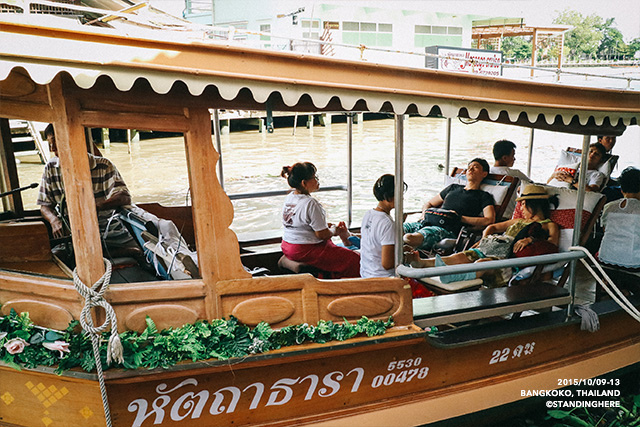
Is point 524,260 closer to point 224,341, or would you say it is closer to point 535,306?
point 535,306

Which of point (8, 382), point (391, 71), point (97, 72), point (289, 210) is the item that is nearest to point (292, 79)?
point (391, 71)

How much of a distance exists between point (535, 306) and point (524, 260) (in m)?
0.39

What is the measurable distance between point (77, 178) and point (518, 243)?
10.3 ft

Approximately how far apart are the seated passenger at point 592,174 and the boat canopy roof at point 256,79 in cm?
270

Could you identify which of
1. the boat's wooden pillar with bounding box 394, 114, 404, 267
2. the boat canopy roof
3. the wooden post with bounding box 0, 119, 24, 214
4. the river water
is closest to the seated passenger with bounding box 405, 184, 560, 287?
the boat's wooden pillar with bounding box 394, 114, 404, 267

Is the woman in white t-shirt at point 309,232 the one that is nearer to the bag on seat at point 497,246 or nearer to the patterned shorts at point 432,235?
the patterned shorts at point 432,235

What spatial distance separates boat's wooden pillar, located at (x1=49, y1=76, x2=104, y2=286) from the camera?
2.29 meters

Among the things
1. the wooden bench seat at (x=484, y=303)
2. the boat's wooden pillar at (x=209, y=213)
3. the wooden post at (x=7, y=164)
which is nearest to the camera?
the boat's wooden pillar at (x=209, y=213)

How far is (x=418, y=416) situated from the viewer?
310cm

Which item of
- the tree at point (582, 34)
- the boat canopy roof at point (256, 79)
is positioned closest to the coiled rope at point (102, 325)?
the boat canopy roof at point (256, 79)

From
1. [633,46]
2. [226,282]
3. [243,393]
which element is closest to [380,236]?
[226,282]

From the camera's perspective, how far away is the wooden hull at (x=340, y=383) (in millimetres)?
2506

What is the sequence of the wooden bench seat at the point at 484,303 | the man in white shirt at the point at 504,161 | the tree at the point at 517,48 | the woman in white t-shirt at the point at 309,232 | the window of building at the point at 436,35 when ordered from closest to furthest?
the wooden bench seat at the point at 484,303, the woman in white t-shirt at the point at 309,232, the man in white shirt at the point at 504,161, the window of building at the point at 436,35, the tree at the point at 517,48

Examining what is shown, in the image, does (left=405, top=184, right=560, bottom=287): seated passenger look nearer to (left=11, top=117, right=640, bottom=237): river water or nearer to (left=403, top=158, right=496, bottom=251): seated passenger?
(left=403, top=158, right=496, bottom=251): seated passenger
